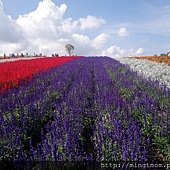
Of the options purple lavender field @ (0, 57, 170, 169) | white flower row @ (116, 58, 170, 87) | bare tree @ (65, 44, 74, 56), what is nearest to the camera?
purple lavender field @ (0, 57, 170, 169)

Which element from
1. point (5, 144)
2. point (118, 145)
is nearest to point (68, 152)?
point (118, 145)

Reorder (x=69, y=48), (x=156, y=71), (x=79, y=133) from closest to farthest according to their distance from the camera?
(x=79, y=133), (x=156, y=71), (x=69, y=48)

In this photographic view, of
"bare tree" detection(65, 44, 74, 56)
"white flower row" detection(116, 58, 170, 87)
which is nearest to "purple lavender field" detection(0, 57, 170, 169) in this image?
"white flower row" detection(116, 58, 170, 87)

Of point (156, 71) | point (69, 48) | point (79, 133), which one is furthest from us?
point (69, 48)

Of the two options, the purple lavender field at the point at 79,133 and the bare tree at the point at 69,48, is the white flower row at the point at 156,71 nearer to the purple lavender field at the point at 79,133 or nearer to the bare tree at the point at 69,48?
the purple lavender field at the point at 79,133

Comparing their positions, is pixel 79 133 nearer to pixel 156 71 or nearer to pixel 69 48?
pixel 156 71

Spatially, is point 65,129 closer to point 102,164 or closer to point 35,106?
point 102,164

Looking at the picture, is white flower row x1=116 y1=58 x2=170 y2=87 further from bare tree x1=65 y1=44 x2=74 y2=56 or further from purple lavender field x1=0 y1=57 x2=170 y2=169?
bare tree x1=65 y1=44 x2=74 y2=56

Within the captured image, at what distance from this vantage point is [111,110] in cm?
589

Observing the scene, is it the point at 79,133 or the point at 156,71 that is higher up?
the point at 156,71

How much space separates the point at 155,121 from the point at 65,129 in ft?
5.96

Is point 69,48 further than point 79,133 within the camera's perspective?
Yes

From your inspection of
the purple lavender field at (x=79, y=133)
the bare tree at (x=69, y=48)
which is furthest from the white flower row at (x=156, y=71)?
the bare tree at (x=69, y=48)

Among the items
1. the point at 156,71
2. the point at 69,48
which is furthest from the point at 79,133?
the point at 69,48
